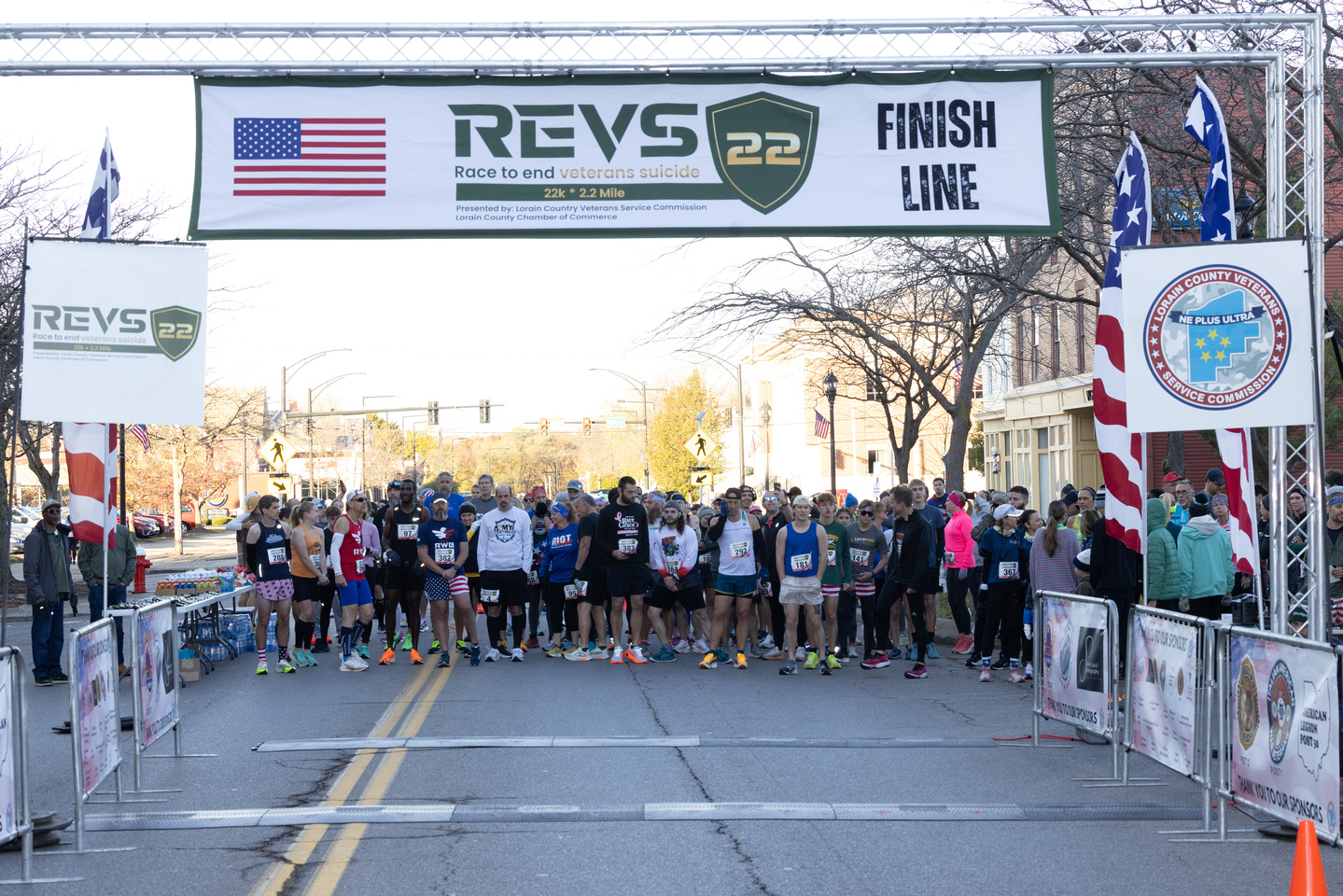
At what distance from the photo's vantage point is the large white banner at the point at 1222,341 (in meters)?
8.67

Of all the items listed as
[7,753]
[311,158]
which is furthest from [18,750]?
[311,158]

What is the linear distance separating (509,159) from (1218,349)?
5.25 metres

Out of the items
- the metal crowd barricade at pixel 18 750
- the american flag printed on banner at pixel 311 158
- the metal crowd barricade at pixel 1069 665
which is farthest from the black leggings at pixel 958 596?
the metal crowd barricade at pixel 18 750

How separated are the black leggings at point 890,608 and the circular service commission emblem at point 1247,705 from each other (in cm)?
698

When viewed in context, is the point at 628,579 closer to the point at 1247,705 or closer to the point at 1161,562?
the point at 1161,562

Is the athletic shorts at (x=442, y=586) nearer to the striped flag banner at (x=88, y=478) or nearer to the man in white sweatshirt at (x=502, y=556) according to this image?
the man in white sweatshirt at (x=502, y=556)

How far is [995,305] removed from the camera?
85.6ft

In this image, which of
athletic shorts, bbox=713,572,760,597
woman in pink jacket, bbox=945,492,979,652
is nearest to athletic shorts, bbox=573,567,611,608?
athletic shorts, bbox=713,572,760,597

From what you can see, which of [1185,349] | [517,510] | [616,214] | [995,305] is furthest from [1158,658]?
[995,305]

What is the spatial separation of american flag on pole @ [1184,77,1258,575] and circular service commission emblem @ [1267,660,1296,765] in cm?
304

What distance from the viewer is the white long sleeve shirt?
14977mm

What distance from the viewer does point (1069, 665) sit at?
9.11 metres

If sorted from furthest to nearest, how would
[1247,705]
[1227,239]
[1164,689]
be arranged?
[1227,239], [1164,689], [1247,705]

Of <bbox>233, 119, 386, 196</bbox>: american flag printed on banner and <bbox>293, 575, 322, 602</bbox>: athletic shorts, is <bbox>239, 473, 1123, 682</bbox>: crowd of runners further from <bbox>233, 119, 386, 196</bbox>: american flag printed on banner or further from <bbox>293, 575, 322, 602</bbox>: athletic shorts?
<bbox>233, 119, 386, 196</bbox>: american flag printed on banner
